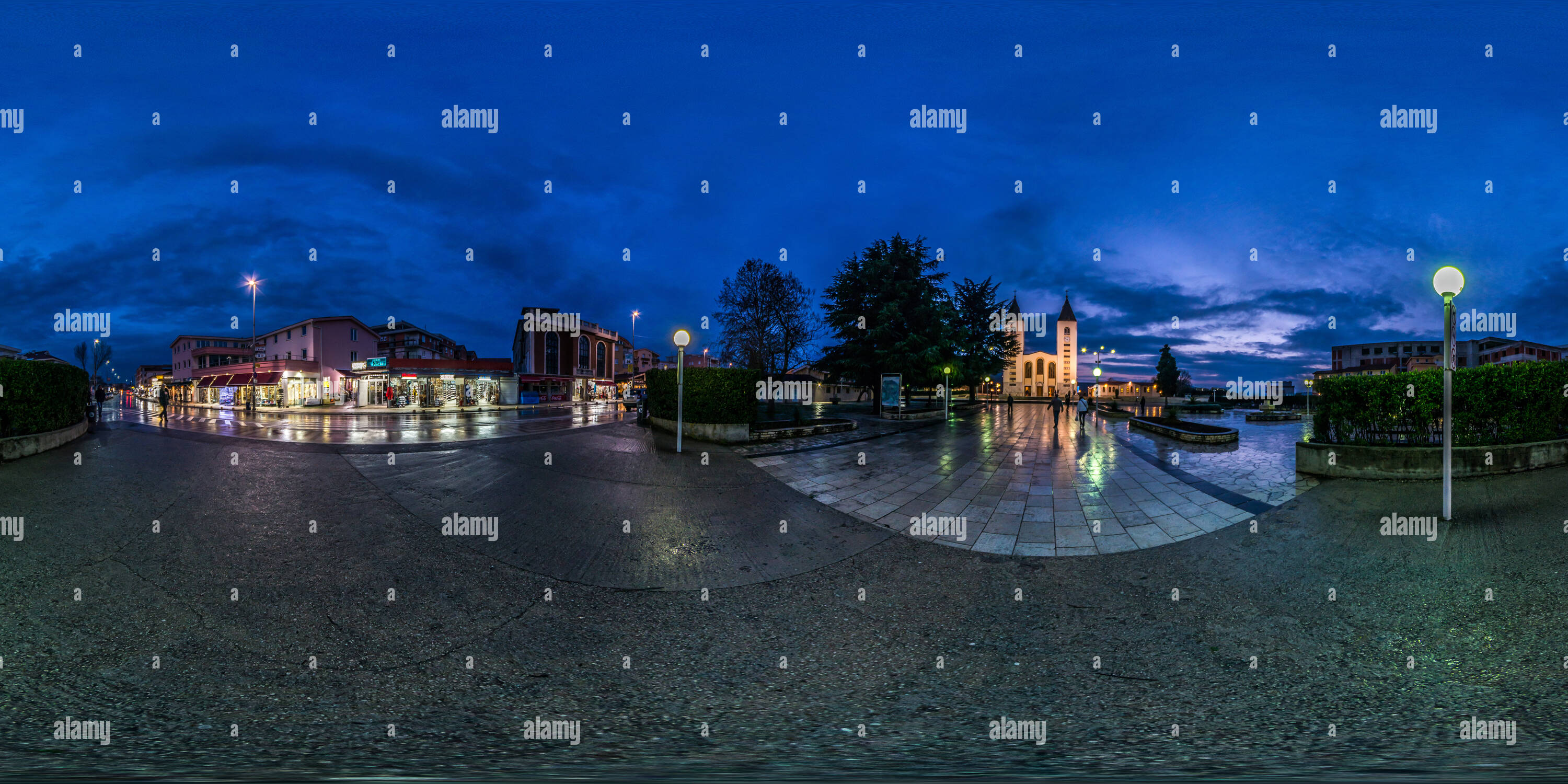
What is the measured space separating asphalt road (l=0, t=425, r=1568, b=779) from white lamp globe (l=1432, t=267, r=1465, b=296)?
107 inches

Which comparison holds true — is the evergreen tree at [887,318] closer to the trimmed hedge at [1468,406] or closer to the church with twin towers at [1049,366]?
the trimmed hedge at [1468,406]

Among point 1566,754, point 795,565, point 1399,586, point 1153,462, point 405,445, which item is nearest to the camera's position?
point 1566,754

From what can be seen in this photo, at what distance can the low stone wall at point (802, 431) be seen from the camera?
15188 mm

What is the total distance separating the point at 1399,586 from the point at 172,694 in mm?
9240

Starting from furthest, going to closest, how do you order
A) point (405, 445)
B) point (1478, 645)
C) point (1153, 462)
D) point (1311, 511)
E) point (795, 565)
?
point (405, 445) → point (1153, 462) → point (1311, 511) → point (795, 565) → point (1478, 645)

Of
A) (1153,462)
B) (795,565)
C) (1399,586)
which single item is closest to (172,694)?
(795,565)

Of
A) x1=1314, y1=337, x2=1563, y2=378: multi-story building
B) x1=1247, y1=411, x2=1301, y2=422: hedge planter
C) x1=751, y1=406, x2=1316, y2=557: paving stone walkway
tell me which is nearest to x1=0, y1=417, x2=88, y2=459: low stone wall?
A: x1=751, y1=406, x2=1316, y2=557: paving stone walkway

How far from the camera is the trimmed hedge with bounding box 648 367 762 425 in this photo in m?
14.8

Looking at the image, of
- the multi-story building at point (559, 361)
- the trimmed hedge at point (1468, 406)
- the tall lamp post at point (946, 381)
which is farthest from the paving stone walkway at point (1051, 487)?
the multi-story building at point (559, 361)

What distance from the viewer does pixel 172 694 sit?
10.4ft

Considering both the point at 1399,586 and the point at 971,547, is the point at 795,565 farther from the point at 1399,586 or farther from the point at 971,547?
the point at 1399,586

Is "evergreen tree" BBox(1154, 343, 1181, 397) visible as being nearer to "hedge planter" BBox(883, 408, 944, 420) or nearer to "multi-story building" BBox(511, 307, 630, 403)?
"hedge planter" BBox(883, 408, 944, 420)

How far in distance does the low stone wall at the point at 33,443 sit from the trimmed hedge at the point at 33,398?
0.44 feet

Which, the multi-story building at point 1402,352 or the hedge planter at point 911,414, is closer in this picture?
the hedge planter at point 911,414
